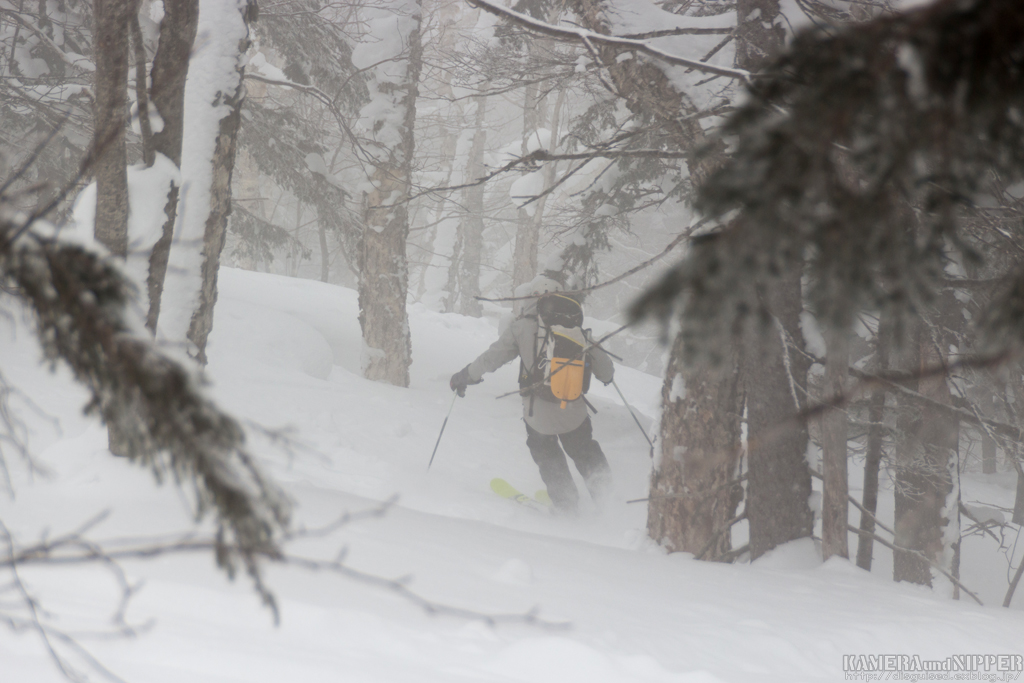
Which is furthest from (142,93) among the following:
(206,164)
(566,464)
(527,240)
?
(527,240)

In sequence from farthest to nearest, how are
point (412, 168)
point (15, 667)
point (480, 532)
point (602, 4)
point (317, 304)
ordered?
point (317, 304)
point (412, 168)
point (602, 4)
point (480, 532)
point (15, 667)

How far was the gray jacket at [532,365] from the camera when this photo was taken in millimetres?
6312

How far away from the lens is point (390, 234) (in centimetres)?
890

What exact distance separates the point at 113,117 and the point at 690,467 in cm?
379

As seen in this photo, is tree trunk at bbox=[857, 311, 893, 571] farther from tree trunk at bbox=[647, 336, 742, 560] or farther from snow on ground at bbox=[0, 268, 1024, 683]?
snow on ground at bbox=[0, 268, 1024, 683]

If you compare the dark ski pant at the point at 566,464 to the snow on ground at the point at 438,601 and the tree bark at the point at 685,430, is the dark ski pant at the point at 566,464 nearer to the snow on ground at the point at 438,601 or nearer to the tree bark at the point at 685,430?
the snow on ground at the point at 438,601

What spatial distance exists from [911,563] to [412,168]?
7.52m

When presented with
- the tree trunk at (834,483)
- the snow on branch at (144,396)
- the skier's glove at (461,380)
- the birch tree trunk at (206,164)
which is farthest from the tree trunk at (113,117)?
the tree trunk at (834,483)

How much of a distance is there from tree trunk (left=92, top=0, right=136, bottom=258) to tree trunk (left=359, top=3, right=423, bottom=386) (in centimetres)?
524

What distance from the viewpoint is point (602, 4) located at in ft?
13.4

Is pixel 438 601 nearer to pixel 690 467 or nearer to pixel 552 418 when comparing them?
pixel 690 467

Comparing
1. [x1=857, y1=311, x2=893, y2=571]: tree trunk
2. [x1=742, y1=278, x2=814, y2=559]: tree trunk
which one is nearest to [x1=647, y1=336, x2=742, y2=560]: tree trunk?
[x1=742, y1=278, x2=814, y2=559]: tree trunk

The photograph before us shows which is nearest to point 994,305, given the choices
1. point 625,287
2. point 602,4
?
point 602,4

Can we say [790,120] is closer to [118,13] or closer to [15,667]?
[15,667]
